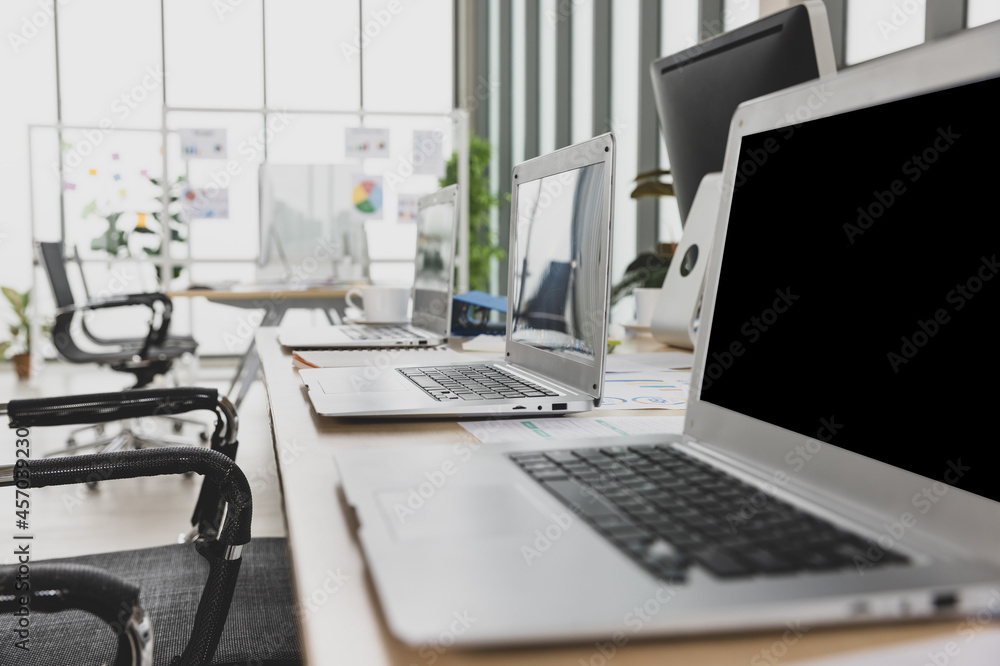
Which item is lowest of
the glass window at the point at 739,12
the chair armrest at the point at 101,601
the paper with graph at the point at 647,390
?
the chair armrest at the point at 101,601

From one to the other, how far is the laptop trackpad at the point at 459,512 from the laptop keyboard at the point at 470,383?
0.40 metres

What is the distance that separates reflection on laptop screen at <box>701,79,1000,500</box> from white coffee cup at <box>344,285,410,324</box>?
1.53m

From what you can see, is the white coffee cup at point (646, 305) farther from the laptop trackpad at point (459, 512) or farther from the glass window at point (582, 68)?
the glass window at point (582, 68)

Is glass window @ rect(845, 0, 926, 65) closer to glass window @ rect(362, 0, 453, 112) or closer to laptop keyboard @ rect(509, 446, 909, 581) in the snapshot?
laptop keyboard @ rect(509, 446, 909, 581)

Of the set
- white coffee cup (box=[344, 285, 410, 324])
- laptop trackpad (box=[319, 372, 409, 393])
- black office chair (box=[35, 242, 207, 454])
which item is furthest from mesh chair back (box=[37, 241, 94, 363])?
laptop trackpad (box=[319, 372, 409, 393])

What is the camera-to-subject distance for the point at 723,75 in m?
1.40

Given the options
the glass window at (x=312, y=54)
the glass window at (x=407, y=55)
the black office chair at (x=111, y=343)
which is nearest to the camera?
the black office chair at (x=111, y=343)

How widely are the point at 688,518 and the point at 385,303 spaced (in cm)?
178

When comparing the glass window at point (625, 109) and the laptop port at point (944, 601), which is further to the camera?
the glass window at point (625, 109)

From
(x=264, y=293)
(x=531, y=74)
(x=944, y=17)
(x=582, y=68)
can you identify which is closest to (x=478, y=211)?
(x=531, y=74)

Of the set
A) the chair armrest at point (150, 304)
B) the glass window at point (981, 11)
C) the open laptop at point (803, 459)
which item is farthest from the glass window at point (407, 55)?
the open laptop at point (803, 459)

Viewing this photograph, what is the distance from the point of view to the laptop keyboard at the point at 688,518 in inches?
17.2

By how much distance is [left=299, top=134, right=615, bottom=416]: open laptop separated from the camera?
975mm

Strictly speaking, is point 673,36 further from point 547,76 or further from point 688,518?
point 688,518
